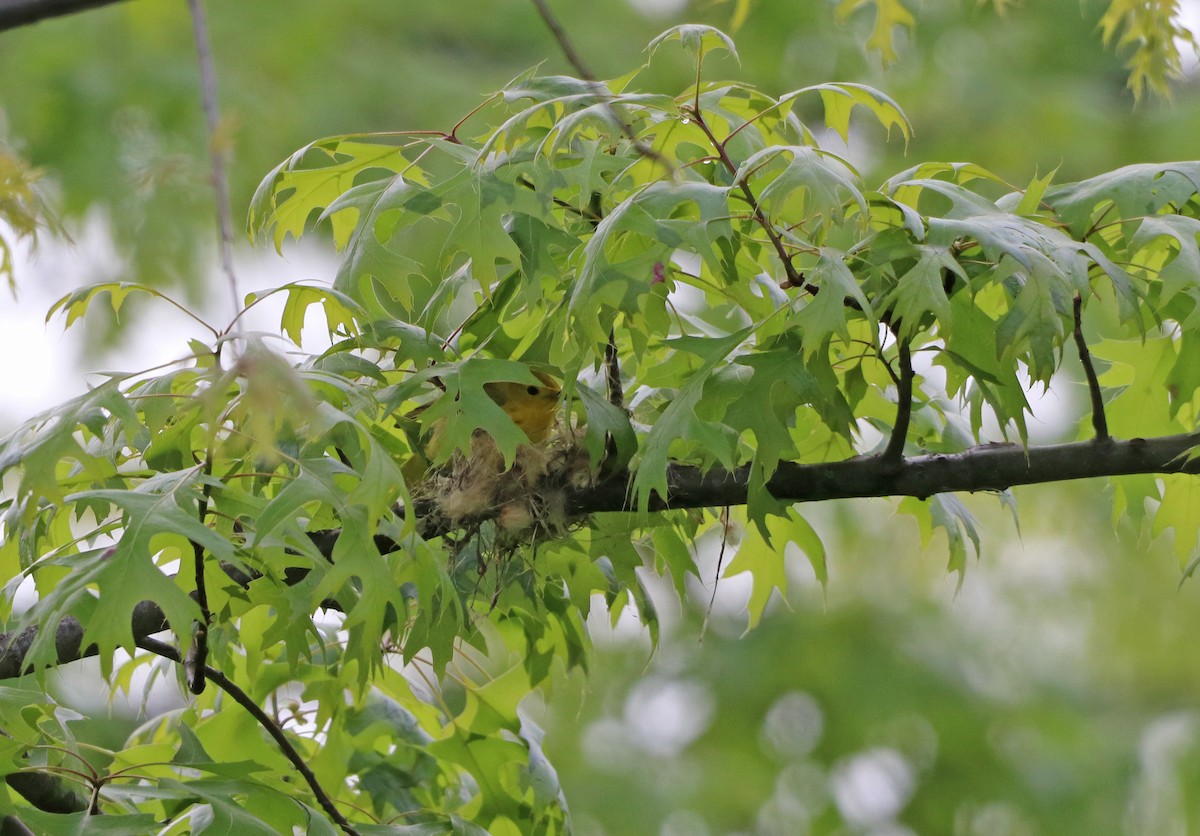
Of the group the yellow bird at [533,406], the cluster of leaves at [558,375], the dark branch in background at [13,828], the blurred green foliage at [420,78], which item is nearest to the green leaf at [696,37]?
the cluster of leaves at [558,375]

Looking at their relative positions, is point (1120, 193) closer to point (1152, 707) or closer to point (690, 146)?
point (690, 146)

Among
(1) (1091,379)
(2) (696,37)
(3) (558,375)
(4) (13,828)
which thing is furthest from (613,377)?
(4) (13,828)

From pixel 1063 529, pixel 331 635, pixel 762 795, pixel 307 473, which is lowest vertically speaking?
pixel 762 795

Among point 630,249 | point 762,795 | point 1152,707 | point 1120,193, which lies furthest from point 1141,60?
point 1152,707

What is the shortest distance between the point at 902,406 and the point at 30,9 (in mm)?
1156

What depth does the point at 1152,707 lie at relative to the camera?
25.2 feet

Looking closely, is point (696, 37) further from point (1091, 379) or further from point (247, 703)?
point (247, 703)

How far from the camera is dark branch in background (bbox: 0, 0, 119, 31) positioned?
4.77 feet

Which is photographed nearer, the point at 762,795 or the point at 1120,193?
the point at 1120,193

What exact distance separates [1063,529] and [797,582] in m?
1.56

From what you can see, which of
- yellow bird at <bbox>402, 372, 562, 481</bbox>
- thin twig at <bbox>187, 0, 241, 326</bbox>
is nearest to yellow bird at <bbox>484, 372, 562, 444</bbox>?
yellow bird at <bbox>402, 372, 562, 481</bbox>

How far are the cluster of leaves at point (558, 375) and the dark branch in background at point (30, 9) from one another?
377 mm

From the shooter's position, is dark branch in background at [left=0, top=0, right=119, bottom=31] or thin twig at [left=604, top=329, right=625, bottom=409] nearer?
dark branch in background at [left=0, top=0, right=119, bottom=31]

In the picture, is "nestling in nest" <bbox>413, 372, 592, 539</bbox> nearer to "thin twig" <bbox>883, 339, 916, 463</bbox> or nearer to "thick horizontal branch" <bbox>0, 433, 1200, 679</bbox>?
"thick horizontal branch" <bbox>0, 433, 1200, 679</bbox>
